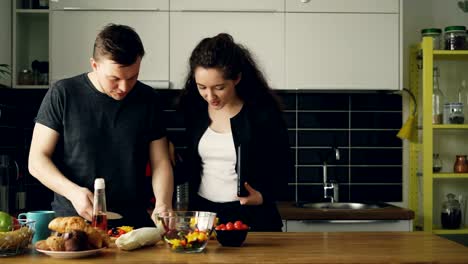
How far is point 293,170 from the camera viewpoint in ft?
12.9

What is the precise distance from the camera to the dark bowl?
1860 mm

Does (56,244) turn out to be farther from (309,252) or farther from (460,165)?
(460,165)

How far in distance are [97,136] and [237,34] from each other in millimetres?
1560

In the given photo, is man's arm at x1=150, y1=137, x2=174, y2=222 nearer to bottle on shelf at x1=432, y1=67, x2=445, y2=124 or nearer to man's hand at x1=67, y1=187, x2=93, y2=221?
man's hand at x1=67, y1=187, x2=93, y2=221

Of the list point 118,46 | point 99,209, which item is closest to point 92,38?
point 118,46

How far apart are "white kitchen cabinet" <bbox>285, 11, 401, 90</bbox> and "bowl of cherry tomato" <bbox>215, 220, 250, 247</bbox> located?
1.82 m

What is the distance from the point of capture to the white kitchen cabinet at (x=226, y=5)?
3.54 meters

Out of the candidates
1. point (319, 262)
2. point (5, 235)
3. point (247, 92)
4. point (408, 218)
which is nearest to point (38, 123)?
point (5, 235)

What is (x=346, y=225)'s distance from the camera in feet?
10.8

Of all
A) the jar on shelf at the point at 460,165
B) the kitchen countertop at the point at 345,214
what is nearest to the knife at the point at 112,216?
the kitchen countertop at the point at 345,214

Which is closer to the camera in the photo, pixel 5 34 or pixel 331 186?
pixel 5 34

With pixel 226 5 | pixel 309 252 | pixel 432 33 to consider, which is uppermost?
pixel 226 5

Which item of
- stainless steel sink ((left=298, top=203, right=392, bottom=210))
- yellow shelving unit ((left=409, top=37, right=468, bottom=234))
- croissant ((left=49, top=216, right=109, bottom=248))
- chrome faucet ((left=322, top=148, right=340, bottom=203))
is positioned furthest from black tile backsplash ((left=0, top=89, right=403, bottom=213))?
croissant ((left=49, top=216, right=109, bottom=248))

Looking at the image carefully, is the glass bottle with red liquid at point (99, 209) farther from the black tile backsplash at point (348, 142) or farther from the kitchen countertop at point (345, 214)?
the black tile backsplash at point (348, 142)
